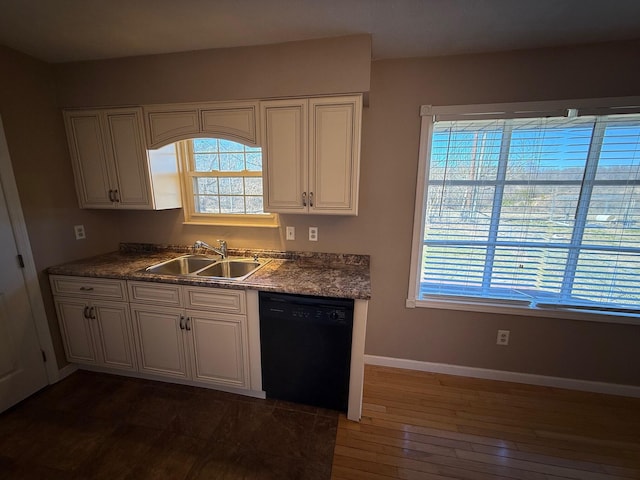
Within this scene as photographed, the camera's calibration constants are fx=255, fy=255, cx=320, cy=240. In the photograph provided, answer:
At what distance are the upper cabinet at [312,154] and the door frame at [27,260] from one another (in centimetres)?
172

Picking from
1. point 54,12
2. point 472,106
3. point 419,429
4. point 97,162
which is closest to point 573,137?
point 472,106

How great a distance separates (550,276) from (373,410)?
1.71 metres

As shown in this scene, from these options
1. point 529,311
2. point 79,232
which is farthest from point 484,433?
point 79,232

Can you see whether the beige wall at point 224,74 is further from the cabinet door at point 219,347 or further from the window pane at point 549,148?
the cabinet door at point 219,347

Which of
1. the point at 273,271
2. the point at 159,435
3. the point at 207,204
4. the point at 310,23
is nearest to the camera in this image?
the point at 310,23

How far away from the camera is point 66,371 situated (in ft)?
7.02

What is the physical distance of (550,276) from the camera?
199cm

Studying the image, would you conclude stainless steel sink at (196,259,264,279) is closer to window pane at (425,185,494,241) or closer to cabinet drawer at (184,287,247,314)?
cabinet drawer at (184,287,247,314)

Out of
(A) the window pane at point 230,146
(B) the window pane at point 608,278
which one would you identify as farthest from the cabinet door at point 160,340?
(B) the window pane at point 608,278

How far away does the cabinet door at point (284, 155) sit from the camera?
1760 mm

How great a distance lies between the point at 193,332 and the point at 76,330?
1059 mm

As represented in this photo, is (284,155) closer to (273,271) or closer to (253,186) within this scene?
Result: (253,186)

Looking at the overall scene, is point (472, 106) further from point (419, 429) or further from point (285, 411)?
point (285, 411)

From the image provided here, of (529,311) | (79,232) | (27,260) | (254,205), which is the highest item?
(254,205)
